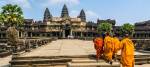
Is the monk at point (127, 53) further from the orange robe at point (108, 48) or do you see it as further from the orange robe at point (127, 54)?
the orange robe at point (108, 48)

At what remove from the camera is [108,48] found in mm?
11602

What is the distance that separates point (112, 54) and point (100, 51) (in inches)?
24.2

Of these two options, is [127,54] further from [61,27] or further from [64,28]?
[61,27]

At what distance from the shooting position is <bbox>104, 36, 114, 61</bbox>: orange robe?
11516 mm

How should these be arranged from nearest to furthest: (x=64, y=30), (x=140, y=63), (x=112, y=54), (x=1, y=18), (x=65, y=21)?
(x=112, y=54), (x=140, y=63), (x=1, y=18), (x=64, y=30), (x=65, y=21)

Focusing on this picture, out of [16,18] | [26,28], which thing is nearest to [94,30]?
[26,28]

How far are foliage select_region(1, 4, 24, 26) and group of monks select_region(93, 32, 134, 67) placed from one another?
6284 centimetres

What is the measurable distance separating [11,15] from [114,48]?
2572 inches

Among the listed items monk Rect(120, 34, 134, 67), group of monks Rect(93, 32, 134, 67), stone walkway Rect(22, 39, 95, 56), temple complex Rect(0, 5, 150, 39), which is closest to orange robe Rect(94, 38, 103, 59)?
group of monks Rect(93, 32, 134, 67)

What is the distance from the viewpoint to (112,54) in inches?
457

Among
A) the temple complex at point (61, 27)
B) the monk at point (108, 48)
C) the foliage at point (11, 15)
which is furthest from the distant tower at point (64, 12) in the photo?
the monk at point (108, 48)

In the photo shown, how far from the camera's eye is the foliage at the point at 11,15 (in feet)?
245

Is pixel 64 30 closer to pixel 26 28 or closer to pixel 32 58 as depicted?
pixel 26 28

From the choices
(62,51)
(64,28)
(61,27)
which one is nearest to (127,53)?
(62,51)
